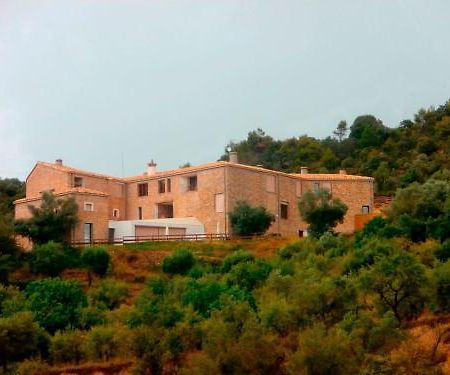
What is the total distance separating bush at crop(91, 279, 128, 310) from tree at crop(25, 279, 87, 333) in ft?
2.77

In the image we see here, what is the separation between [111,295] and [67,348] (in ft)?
24.4

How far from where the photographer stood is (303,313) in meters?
34.3

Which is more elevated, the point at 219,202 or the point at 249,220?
the point at 219,202

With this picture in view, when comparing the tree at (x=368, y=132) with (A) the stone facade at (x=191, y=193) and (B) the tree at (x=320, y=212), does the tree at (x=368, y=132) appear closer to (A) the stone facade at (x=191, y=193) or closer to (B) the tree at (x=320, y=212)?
(A) the stone facade at (x=191, y=193)

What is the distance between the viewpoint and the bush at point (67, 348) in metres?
37.6

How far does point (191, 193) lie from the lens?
59.3 metres

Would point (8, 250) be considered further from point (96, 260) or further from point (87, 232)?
point (87, 232)

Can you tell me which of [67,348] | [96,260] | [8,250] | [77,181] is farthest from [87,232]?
[67,348]

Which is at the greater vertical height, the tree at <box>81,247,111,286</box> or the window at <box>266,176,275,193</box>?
the window at <box>266,176,275,193</box>

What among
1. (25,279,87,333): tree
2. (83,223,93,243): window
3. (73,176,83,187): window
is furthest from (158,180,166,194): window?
(25,279,87,333): tree

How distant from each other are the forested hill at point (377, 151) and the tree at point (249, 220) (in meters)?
22.3

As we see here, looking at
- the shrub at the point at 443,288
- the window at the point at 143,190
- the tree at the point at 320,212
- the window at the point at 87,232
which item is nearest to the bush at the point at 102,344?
the shrub at the point at 443,288

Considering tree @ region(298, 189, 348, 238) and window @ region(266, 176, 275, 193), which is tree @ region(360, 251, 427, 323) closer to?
tree @ region(298, 189, 348, 238)

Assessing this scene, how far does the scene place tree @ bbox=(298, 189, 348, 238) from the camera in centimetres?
5472
